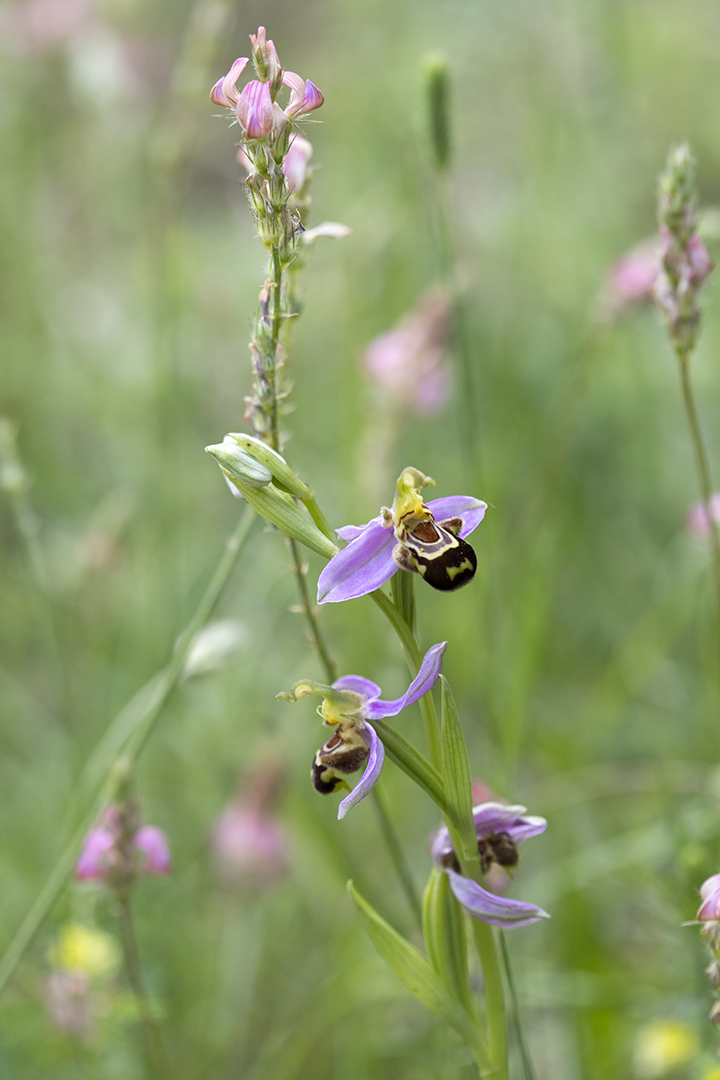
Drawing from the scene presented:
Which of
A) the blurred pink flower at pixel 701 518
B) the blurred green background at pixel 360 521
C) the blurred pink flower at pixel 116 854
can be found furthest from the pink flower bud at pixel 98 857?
the blurred pink flower at pixel 701 518

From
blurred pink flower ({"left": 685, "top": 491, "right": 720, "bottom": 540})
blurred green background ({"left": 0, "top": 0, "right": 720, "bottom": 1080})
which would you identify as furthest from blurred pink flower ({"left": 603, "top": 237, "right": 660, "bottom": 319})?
blurred pink flower ({"left": 685, "top": 491, "right": 720, "bottom": 540})

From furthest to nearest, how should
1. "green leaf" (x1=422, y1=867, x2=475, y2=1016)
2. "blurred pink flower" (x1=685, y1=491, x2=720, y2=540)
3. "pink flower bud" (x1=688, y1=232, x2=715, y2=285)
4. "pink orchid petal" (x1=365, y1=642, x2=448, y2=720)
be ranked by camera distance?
1. "blurred pink flower" (x1=685, y1=491, x2=720, y2=540)
2. "pink flower bud" (x1=688, y1=232, x2=715, y2=285)
3. "green leaf" (x1=422, y1=867, x2=475, y2=1016)
4. "pink orchid petal" (x1=365, y1=642, x2=448, y2=720)

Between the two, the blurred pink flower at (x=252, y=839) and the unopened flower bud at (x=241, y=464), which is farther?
the blurred pink flower at (x=252, y=839)

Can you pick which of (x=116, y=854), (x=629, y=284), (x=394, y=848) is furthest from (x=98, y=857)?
(x=629, y=284)

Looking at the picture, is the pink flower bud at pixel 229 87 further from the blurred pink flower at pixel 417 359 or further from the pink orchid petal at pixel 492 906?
the blurred pink flower at pixel 417 359

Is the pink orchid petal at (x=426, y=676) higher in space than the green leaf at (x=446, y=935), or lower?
higher

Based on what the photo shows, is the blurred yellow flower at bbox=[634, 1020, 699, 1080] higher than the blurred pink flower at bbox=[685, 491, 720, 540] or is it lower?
lower

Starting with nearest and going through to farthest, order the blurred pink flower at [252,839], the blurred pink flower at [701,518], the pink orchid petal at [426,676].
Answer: the pink orchid petal at [426,676]
the blurred pink flower at [701,518]
the blurred pink flower at [252,839]

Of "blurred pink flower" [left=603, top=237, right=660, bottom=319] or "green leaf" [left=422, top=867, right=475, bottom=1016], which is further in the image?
"blurred pink flower" [left=603, top=237, right=660, bottom=319]

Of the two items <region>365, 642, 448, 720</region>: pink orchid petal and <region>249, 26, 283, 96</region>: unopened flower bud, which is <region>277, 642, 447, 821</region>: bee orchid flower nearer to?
<region>365, 642, 448, 720</region>: pink orchid petal
